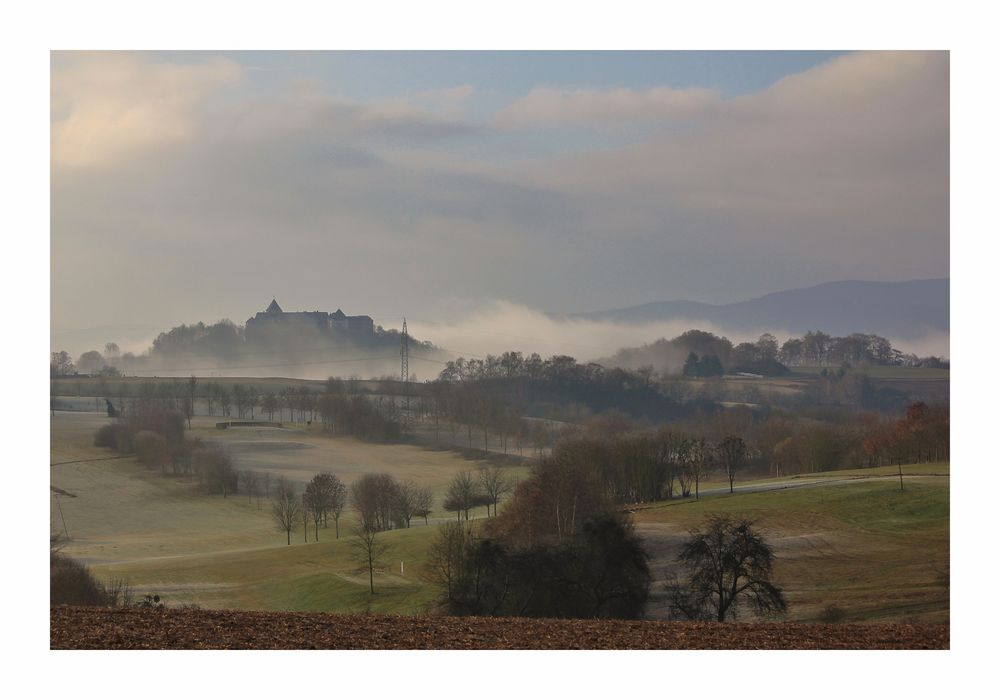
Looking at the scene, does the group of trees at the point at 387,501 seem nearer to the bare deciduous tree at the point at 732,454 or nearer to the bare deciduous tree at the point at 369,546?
the bare deciduous tree at the point at 369,546

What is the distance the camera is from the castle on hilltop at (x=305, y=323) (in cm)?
2189

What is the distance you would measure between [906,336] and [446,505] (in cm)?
1017

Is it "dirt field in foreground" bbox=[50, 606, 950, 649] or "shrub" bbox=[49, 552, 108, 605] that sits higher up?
"dirt field in foreground" bbox=[50, 606, 950, 649]

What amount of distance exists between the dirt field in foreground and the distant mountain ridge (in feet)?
27.7

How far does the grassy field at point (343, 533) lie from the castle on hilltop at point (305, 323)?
2.87 metres

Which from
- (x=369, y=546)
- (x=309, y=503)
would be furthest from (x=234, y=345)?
(x=369, y=546)

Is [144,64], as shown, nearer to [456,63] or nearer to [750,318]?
[456,63]

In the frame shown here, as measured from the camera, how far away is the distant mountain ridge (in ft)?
67.7

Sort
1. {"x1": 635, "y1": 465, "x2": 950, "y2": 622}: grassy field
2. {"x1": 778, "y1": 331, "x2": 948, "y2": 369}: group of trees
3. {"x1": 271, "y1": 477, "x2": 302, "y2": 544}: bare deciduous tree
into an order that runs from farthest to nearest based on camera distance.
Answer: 1. {"x1": 271, "y1": 477, "x2": 302, "y2": 544}: bare deciduous tree
2. {"x1": 778, "y1": 331, "x2": 948, "y2": 369}: group of trees
3. {"x1": 635, "y1": 465, "x2": 950, "y2": 622}: grassy field

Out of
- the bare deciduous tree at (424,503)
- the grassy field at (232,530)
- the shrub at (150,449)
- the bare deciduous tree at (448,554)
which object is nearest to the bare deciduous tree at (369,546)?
the grassy field at (232,530)

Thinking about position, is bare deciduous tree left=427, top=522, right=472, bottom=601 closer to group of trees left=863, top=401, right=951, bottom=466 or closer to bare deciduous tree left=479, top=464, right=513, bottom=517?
bare deciduous tree left=479, top=464, right=513, bottom=517

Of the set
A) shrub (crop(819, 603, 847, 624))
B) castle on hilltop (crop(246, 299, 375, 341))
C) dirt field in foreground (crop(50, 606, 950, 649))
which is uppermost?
castle on hilltop (crop(246, 299, 375, 341))

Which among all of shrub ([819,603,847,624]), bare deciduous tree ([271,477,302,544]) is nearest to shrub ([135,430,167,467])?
bare deciduous tree ([271,477,302,544])

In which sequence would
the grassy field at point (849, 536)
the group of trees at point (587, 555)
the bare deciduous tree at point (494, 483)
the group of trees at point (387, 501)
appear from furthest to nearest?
the group of trees at point (387, 501) → the bare deciduous tree at point (494, 483) → the grassy field at point (849, 536) → the group of trees at point (587, 555)
